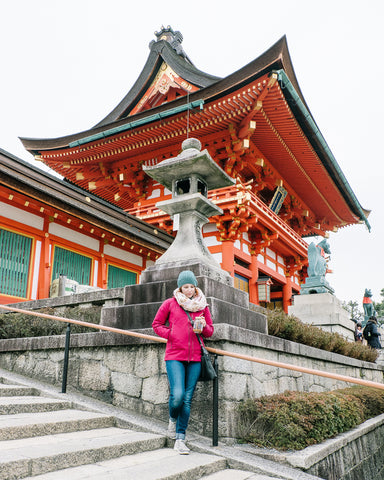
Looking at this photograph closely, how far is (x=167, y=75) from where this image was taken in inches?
700

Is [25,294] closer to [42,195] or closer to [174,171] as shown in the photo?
[42,195]

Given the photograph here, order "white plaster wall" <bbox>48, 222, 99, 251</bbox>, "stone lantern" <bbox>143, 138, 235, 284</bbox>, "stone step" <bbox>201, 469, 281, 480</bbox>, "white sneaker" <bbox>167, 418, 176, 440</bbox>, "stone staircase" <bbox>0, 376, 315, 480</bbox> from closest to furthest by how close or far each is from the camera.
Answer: "stone staircase" <bbox>0, 376, 315, 480</bbox> → "stone step" <bbox>201, 469, 281, 480</bbox> → "white sneaker" <bbox>167, 418, 176, 440</bbox> → "stone lantern" <bbox>143, 138, 235, 284</bbox> → "white plaster wall" <bbox>48, 222, 99, 251</bbox>

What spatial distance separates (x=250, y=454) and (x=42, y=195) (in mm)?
7962

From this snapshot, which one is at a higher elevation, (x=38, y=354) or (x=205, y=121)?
(x=205, y=121)

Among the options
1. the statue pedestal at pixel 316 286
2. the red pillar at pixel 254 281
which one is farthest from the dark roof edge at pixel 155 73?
the statue pedestal at pixel 316 286

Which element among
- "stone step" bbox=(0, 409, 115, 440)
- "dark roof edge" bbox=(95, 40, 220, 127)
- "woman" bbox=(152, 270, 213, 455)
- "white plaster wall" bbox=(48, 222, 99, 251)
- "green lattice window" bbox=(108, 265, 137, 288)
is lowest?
"stone step" bbox=(0, 409, 115, 440)

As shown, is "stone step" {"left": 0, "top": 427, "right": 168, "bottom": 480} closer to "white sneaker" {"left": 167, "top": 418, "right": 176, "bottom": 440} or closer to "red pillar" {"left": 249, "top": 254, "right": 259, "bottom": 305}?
"white sneaker" {"left": 167, "top": 418, "right": 176, "bottom": 440}

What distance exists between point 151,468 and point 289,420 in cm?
168

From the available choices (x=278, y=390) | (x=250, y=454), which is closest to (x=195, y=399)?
(x=250, y=454)

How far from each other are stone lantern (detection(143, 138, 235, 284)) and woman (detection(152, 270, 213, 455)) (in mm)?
1415

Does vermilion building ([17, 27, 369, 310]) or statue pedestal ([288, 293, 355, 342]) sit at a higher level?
vermilion building ([17, 27, 369, 310])

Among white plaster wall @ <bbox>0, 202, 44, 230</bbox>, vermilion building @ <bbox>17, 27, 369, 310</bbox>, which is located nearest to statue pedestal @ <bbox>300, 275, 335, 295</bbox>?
vermilion building @ <bbox>17, 27, 369, 310</bbox>

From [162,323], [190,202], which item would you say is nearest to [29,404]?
[162,323]

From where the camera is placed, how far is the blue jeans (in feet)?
13.3
